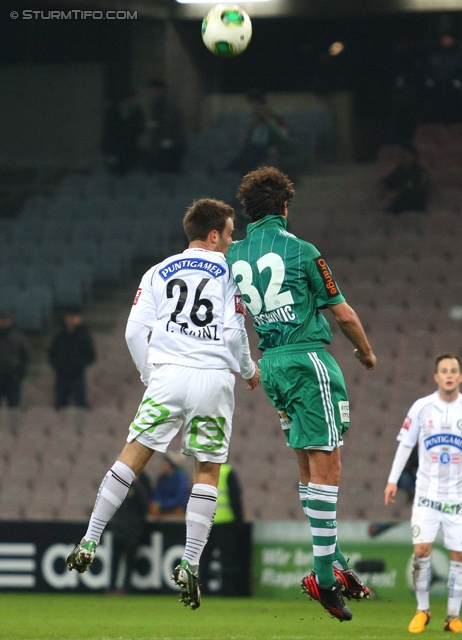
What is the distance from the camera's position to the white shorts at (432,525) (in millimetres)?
9562

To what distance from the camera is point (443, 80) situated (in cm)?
1673

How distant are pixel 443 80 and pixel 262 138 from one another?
2.77m

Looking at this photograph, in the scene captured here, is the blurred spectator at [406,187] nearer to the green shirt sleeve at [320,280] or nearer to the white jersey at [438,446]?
the white jersey at [438,446]

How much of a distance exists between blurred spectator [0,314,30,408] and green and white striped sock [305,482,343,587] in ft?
32.1

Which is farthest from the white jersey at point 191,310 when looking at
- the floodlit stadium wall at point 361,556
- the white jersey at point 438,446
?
the floodlit stadium wall at point 361,556

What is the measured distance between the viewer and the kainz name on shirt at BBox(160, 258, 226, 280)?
644cm

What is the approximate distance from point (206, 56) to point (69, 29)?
2.37 meters

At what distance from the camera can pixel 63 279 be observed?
1694 centimetres

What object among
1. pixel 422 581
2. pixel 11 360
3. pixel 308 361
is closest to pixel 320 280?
pixel 308 361

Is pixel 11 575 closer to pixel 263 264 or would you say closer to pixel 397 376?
pixel 397 376

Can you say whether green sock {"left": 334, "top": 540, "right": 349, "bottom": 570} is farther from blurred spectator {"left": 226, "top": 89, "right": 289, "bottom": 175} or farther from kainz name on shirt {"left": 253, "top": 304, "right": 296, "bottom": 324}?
blurred spectator {"left": 226, "top": 89, "right": 289, "bottom": 175}

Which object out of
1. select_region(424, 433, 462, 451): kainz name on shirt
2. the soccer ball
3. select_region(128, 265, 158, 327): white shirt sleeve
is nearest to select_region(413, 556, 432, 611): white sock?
select_region(424, 433, 462, 451): kainz name on shirt

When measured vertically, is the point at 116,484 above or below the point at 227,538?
above

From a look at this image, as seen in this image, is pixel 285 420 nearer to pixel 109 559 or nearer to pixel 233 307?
pixel 233 307
